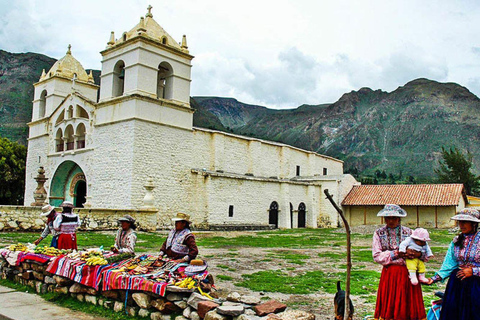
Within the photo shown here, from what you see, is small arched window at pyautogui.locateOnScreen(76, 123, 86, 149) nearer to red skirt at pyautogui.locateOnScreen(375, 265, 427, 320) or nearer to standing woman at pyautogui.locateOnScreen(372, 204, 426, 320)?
standing woman at pyautogui.locateOnScreen(372, 204, 426, 320)

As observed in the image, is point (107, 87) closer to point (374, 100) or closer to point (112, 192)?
point (112, 192)

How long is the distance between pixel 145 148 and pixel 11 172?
1687 centimetres

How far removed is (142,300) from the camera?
589cm

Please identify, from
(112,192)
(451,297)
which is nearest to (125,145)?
(112,192)

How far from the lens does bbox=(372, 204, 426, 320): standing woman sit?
4469 millimetres

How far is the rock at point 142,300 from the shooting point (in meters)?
5.85

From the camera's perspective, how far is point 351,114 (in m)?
127

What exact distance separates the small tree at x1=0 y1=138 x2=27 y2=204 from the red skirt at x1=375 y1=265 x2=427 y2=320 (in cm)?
3466

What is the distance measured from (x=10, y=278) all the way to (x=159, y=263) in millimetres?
4064

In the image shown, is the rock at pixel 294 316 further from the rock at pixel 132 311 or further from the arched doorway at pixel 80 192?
the arched doorway at pixel 80 192

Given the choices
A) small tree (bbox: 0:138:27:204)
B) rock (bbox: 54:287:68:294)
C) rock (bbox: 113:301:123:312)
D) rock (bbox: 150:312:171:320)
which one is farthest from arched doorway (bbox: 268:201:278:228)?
rock (bbox: 150:312:171:320)

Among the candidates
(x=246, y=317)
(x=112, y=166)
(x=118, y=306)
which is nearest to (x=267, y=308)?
(x=246, y=317)

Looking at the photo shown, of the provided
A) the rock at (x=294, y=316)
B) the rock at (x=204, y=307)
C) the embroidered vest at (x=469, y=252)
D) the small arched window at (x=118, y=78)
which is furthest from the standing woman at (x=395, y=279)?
the small arched window at (x=118, y=78)

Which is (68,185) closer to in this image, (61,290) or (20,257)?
(20,257)
